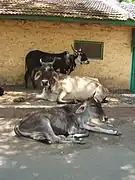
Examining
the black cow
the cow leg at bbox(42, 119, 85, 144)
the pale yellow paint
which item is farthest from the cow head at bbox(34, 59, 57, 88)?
the cow leg at bbox(42, 119, 85, 144)

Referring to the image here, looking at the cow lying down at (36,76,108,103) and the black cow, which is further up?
the black cow

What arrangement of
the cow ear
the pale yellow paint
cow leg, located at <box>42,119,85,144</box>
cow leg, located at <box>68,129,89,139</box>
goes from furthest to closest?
the pale yellow paint
the cow ear
cow leg, located at <box>68,129,89,139</box>
cow leg, located at <box>42,119,85,144</box>

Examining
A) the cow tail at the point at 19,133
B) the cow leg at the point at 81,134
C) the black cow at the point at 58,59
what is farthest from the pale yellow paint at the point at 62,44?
the cow tail at the point at 19,133

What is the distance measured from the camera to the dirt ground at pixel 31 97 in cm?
898

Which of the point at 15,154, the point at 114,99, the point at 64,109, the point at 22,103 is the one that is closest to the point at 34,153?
the point at 15,154

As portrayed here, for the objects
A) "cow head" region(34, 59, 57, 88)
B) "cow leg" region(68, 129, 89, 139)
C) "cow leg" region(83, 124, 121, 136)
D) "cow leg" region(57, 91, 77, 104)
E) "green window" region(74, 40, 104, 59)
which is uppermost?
"green window" region(74, 40, 104, 59)

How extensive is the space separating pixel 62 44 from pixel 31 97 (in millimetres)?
2234

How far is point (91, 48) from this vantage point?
36.1 ft

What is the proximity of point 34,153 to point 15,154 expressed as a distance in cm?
32

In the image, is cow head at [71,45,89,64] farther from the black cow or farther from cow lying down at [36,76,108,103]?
cow lying down at [36,76,108,103]

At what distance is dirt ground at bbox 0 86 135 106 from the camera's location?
29.5 feet

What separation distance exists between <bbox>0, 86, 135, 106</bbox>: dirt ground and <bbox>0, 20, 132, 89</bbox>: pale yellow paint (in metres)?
0.56

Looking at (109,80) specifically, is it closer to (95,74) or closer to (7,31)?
(95,74)

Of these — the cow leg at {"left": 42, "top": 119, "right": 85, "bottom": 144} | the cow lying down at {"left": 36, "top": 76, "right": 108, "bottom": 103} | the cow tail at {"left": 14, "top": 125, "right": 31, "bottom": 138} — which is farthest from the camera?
the cow lying down at {"left": 36, "top": 76, "right": 108, "bottom": 103}
